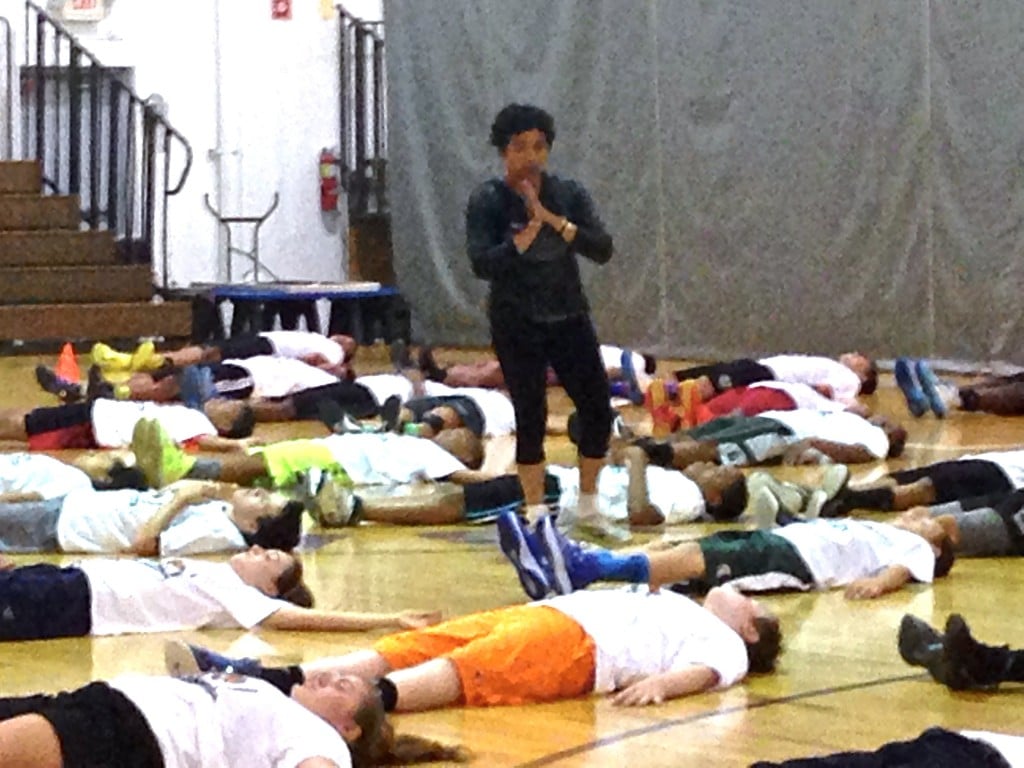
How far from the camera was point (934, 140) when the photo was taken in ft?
32.5

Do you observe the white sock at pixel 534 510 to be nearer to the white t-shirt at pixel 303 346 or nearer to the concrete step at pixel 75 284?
the white t-shirt at pixel 303 346

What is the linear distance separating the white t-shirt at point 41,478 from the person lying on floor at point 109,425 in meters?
1.09

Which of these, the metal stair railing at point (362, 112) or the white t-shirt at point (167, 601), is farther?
the metal stair railing at point (362, 112)

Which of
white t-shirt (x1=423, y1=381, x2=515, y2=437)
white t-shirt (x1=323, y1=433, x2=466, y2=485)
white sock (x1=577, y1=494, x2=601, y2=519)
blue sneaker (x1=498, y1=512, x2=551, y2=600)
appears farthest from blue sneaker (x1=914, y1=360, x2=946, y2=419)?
blue sneaker (x1=498, y1=512, x2=551, y2=600)

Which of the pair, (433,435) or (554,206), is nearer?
(554,206)

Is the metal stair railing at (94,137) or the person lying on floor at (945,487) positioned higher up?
the metal stair railing at (94,137)

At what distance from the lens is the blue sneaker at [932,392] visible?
27.5ft

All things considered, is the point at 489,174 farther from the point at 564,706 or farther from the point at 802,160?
the point at 564,706

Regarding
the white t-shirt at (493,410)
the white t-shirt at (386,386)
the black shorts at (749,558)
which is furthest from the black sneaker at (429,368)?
the black shorts at (749,558)

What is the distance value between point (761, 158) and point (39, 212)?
4566mm

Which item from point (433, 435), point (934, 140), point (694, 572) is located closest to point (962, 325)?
point (934, 140)

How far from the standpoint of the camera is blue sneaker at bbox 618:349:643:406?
29.4 ft

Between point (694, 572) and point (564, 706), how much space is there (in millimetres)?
1023

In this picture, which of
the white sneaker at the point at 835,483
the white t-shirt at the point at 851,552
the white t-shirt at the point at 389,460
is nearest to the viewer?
the white t-shirt at the point at 851,552
